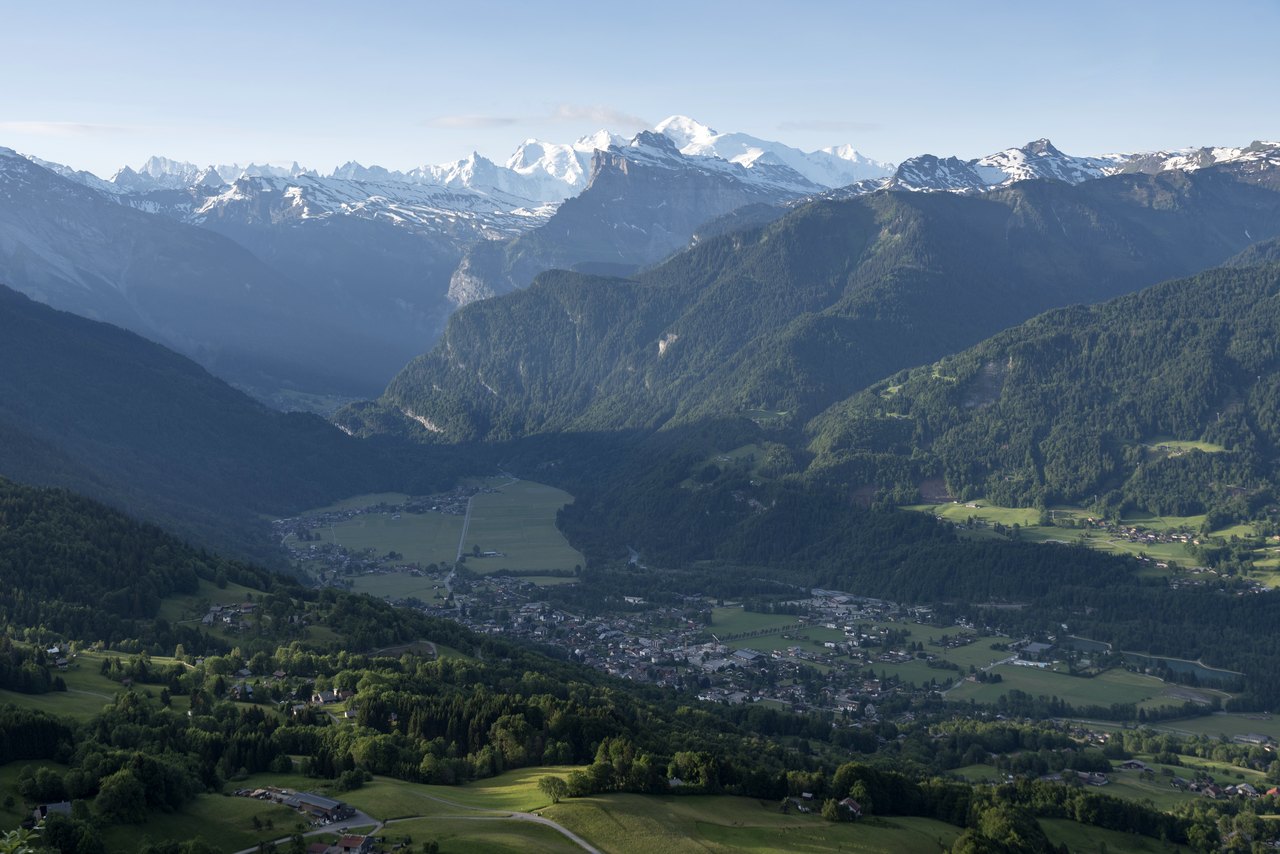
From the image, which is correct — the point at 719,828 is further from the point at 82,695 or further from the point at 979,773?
the point at 82,695

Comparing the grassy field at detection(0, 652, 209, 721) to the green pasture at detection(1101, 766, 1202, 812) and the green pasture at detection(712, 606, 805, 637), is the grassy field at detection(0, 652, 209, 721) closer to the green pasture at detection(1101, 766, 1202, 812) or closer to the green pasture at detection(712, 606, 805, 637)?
the green pasture at detection(1101, 766, 1202, 812)

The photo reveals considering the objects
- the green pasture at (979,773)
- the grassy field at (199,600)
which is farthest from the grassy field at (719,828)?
the grassy field at (199,600)

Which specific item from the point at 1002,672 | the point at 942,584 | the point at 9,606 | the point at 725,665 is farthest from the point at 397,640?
the point at 942,584

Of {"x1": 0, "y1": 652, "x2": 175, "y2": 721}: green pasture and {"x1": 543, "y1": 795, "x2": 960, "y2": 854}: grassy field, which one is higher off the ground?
{"x1": 0, "y1": 652, "x2": 175, "y2": 721}: green pasture

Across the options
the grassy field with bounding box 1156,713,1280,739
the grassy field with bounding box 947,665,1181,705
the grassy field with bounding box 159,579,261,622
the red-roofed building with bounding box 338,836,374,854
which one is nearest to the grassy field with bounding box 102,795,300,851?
the red-roofed building with bounding box 338,836,374,854

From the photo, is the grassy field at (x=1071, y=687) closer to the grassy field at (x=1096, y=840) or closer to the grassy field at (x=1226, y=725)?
the grassy field at (x=1226, y=725)

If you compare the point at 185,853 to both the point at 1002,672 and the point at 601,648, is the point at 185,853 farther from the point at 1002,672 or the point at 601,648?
the point at 1002,672

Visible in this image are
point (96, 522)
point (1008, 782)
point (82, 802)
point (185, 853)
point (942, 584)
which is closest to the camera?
point (185, 853)

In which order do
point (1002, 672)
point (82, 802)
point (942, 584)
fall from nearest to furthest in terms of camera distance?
point (82, 802) < point (1002, 672) < point (942, 584)
